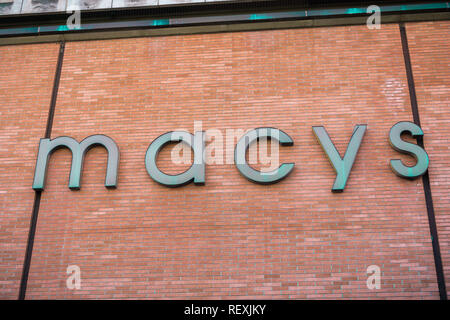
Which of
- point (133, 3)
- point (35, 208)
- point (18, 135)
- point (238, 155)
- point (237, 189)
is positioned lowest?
point (35, 208)

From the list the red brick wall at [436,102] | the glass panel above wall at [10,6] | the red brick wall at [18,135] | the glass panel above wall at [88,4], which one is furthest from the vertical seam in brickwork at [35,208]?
the red brick wall at [436,102]

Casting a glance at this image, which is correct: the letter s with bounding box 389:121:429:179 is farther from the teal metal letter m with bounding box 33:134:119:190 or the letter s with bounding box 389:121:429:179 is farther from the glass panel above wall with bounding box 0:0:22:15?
the glass panel above wall with bounding box 0:0:22:15

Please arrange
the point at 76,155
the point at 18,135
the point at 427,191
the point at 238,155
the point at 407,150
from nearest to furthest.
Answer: the point at 427,191 < the point at 407,150 < the point at 238,155 < the point at 76,155 < the point at 18,135

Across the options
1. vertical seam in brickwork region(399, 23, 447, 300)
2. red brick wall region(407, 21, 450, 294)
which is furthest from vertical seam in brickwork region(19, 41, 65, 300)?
red brick wall region(407, 21, 450, 294)

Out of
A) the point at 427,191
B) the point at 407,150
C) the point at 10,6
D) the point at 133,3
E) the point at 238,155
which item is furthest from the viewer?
the point at 10,6

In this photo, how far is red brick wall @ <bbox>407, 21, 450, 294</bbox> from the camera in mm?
7988

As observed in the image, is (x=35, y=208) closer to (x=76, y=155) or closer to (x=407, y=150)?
(x=76, y=155)

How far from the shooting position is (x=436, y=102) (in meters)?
8.80

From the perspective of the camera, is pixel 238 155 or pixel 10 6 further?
pixel 10 6

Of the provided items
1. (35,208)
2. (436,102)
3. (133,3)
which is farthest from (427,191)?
(35,208)

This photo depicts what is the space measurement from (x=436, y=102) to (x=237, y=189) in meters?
4.28

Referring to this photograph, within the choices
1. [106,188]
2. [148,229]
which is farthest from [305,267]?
[106,188]

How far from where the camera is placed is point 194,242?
318 inches

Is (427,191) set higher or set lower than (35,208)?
higher
